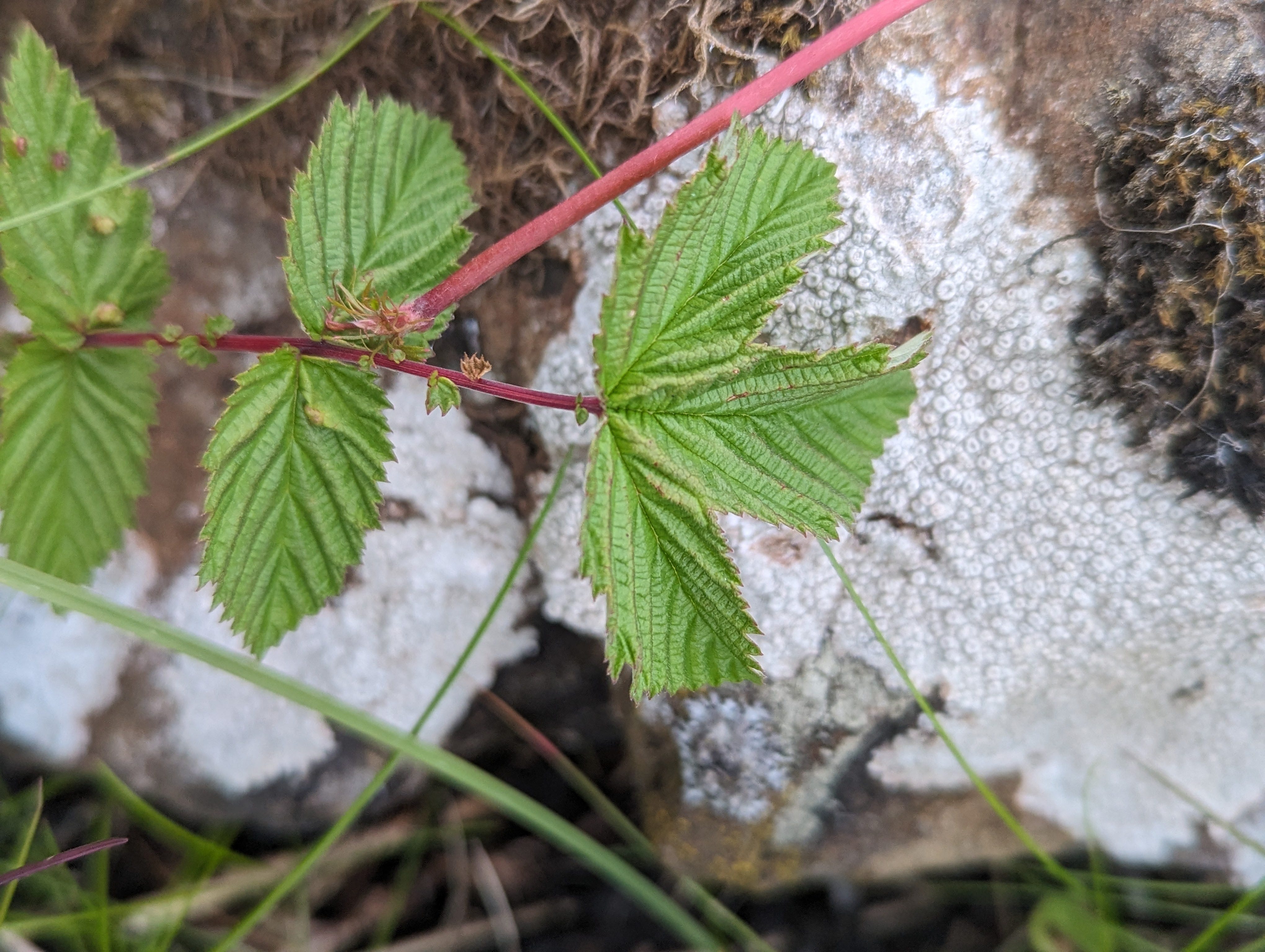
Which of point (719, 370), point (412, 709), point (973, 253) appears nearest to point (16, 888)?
point (412, 709)

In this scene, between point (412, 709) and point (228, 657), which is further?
point (412, 709)

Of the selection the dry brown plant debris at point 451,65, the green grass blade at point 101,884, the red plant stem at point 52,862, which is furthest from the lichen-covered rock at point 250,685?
the dry brown plant debris at point 451,65

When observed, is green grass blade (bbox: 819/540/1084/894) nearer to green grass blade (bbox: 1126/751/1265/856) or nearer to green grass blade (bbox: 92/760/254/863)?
green grass blade (bbox: 1126/751/1265/856)

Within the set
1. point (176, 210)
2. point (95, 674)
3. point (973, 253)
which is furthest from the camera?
point (95, 674)

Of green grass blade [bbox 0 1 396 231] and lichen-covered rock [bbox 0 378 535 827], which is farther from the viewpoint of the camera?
lichen-covered rock [bbox 0 378 535 827]

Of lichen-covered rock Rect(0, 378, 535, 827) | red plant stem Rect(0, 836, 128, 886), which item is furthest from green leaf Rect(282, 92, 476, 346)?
red plant stem Rect(0, 836, 128, 886)

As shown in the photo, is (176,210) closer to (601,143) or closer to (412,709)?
(601,143)

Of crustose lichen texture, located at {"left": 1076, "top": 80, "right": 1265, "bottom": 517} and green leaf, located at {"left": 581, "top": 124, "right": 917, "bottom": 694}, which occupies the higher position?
crustose lichen texture, located at {"left": 1076, "top": 80, "right": 1265, "bottom": 517}
